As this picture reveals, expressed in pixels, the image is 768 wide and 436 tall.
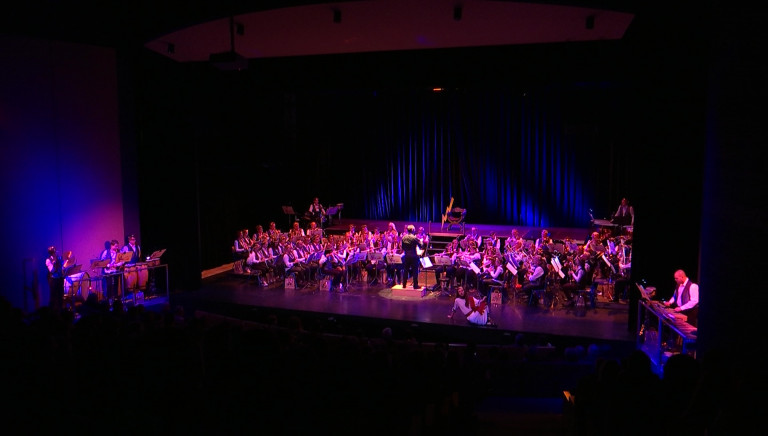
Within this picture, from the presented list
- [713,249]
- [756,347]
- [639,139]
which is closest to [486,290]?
[639,139]

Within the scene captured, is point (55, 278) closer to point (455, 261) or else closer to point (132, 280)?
point (132, 280)

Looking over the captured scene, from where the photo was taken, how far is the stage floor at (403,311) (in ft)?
34.6

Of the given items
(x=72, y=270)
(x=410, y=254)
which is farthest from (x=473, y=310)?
(x=72, y=270)

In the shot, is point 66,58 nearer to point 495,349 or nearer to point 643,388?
point 495,349

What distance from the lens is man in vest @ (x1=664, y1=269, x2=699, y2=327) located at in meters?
8.38

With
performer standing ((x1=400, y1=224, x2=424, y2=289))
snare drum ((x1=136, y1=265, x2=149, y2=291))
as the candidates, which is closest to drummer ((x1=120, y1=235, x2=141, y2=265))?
snare drum ((x1=136, y1=265, x2=149, y2=291))

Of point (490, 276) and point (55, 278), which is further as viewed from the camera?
point (490, 276)

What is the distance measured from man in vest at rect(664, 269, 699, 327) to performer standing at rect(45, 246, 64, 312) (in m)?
11.3

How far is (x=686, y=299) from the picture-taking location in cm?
862

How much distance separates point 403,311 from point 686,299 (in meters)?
5.35

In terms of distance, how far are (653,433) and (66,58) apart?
12939 millimetres

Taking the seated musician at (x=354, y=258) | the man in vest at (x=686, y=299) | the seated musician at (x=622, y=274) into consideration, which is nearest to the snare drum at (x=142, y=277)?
the seated musician at (x=354, y=258)

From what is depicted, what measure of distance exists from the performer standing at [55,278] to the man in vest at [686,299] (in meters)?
11.3

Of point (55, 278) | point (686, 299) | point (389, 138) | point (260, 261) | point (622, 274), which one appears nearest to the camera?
point (686, 299)
